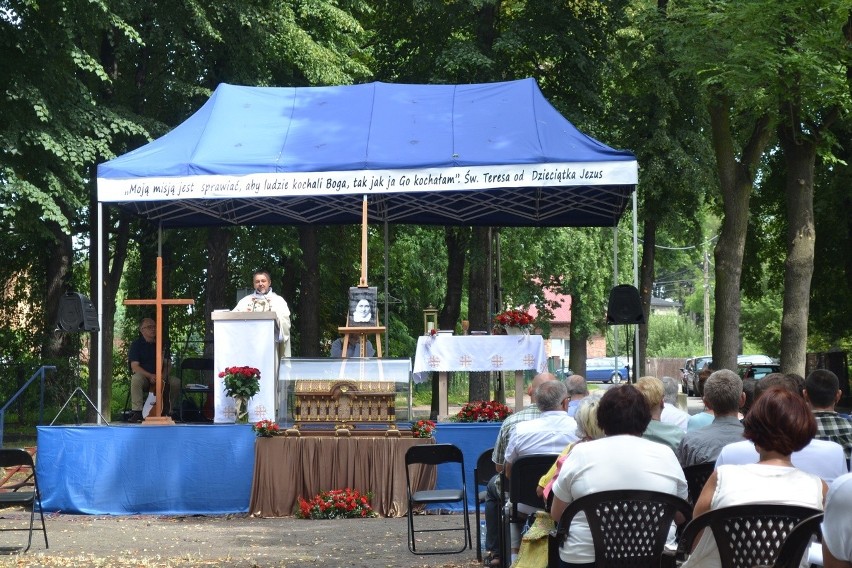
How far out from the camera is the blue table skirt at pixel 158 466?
12.7 metres

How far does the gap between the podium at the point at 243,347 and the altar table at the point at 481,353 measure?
182 centimetres

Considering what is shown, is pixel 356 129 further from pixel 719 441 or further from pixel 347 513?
pixel 719 441

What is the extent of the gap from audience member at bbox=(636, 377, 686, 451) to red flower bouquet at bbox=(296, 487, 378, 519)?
17.1 ft

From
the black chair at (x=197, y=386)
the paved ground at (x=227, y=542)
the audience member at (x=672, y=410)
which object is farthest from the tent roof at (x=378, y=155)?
the audience member at (x=672, y=410)

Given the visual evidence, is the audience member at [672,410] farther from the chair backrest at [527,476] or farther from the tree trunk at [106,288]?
the tree trunk at [106,288]

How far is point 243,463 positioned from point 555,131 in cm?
535

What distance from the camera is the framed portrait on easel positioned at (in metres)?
13.3

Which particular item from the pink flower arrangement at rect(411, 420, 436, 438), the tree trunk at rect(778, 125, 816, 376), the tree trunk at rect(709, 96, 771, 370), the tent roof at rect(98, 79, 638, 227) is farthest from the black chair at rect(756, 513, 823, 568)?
the tree trunk at rect(709, 96, 771, 370)

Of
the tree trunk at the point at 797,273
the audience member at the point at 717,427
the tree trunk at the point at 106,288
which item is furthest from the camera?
the tree trunk at the point at 106,288

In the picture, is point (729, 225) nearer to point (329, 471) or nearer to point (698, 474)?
point (329, 471)

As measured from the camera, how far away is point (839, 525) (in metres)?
3.41

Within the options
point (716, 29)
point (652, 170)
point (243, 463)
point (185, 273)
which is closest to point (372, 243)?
point (185, 273)

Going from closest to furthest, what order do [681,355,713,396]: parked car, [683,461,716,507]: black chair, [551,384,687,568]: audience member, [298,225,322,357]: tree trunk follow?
[551,384,687,568]: audience member < [683,461,716,507]: black chair < [298,225,322,357]: tree trunk < [681,355,713,396]: parked car

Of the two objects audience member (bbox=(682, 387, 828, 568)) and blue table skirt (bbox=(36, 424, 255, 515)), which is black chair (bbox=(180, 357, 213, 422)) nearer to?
blue table skirt (bbox=(36, 424, 255, 515))
